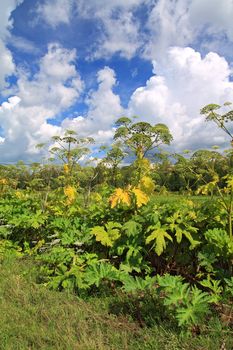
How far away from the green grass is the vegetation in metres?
0.01

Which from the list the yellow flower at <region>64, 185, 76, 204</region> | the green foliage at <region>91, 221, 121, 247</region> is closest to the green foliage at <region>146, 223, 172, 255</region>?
the green foliage at <region>91, 221, 121, 247</region>

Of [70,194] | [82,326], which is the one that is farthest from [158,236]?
[70,194]

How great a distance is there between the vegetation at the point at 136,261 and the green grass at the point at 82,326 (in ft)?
0.04

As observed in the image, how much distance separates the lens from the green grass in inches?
140

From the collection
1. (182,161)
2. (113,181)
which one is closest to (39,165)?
(113,181)

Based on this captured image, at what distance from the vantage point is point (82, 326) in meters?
3.89

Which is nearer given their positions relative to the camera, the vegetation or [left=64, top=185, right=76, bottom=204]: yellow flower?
the vegetation

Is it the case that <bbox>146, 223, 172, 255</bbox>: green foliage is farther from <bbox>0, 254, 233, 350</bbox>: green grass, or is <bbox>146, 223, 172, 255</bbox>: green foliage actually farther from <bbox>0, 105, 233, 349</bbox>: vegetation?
<bbox>0, 254, 233, 350</bbox>: green grass

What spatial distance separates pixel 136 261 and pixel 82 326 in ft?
4.38

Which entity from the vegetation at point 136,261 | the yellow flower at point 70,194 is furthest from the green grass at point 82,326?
the yellow flower at point 70,194

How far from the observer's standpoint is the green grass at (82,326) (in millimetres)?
3549

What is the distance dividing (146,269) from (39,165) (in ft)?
16.6

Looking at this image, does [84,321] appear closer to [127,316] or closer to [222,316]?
[127,316]

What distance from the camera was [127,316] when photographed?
4141 mm
